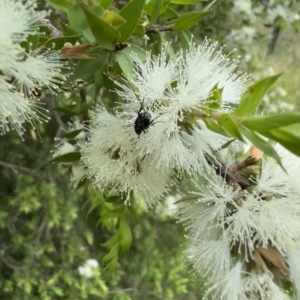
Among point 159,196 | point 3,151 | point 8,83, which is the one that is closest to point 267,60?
point 3,151

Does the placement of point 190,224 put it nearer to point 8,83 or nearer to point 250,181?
point 250,181

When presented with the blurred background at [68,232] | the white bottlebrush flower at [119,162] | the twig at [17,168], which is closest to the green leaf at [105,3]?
the white bottlebrush flower at [119,162]

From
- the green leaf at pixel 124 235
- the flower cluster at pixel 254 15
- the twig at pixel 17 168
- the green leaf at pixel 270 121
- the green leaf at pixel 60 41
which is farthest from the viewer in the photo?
the flower cluster at pixel 254 15

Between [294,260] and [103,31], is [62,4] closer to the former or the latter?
[103,31]

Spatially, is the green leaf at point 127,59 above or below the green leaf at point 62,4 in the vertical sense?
below

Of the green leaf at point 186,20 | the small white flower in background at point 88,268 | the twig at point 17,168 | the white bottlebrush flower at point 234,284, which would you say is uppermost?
the green leaf at point 186,20

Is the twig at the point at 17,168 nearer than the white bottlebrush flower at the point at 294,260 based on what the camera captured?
No

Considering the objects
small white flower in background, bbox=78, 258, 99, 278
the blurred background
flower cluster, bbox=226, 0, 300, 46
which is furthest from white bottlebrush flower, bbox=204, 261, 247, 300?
flower cluster, bbox=226, 0, 300, 46

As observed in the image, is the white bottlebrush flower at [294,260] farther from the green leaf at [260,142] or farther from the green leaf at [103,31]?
the green leaf at [103,31]
